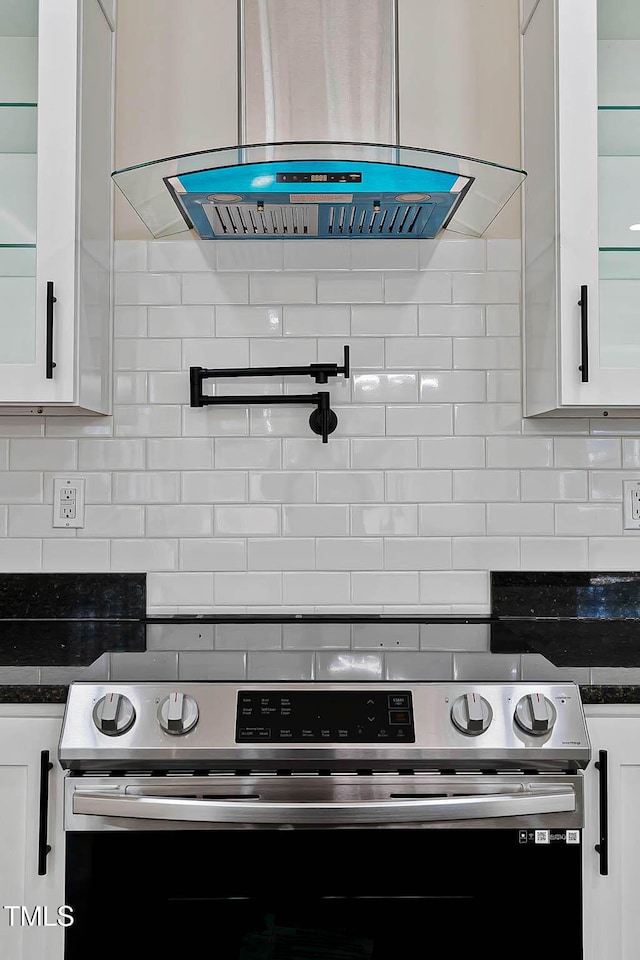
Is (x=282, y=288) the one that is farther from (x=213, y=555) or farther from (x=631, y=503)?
(x=631, y=503)

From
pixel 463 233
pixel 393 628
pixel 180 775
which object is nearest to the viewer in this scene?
pixel 180 775

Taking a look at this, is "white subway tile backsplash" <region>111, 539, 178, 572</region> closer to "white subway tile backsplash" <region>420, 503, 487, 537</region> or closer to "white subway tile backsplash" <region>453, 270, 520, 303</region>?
"white subway tile backsplash" <region>420, 503, 487, 537</region>

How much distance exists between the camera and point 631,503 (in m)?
1.93

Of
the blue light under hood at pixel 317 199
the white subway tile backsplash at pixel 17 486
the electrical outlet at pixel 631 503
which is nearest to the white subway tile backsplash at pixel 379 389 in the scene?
the blue light under hood at pixel 317 199

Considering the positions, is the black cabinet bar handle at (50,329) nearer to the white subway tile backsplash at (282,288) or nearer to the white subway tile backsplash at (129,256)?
the white subway tile backsplash at (129,256)

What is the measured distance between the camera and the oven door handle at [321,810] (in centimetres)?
118

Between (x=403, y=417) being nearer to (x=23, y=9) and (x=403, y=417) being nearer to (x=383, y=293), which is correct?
(x=383, y=293)

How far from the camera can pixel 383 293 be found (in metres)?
1.94

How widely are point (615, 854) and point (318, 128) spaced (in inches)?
58.1

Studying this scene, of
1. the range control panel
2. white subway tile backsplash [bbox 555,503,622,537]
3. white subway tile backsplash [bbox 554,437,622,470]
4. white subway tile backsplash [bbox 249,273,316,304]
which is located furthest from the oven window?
white subway tile backsplash [bbox 249,273,316,304]

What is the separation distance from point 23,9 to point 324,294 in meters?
0.90

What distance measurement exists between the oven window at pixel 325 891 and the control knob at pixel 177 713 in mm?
165

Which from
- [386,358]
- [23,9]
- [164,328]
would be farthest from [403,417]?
[23,9]

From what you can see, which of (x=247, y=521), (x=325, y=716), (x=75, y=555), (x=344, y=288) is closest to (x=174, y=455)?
(x=247, y=521)
